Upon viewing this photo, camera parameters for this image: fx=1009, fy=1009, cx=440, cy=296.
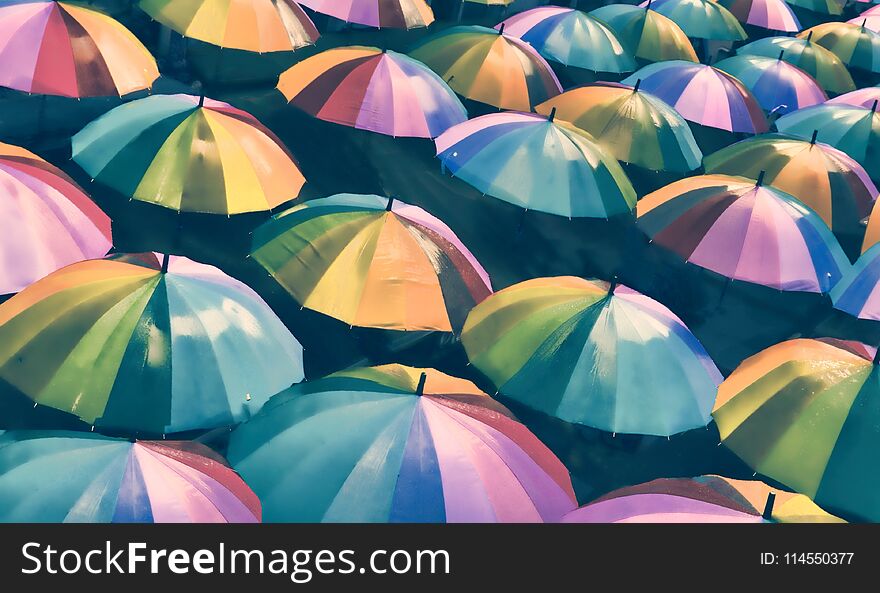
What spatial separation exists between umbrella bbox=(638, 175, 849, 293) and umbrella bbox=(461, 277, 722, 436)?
2607 mm

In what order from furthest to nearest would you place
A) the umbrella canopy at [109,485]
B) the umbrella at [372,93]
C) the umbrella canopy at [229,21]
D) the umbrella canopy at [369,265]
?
the umbrella canopy at [229,21] → the umbrella at [372,93] → the umbrella canopy at [369,265] → the umbrella canopy at [109,485]

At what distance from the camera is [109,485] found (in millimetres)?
5977

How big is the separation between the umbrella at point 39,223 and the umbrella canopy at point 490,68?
6741mm

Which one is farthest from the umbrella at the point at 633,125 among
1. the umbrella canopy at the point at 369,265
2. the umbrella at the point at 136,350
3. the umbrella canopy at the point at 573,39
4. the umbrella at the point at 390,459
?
the umbrella at the point at 390,459

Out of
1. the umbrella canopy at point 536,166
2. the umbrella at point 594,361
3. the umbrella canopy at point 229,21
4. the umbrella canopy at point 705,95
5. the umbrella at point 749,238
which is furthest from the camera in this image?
the umbrella canopy at point 705,95

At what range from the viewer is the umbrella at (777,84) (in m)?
17.4

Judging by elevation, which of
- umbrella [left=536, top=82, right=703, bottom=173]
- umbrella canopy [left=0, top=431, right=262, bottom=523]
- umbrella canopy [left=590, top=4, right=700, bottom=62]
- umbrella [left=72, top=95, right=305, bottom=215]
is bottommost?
umbrella canopy [left=0, top=431, right=262, bottom=523]

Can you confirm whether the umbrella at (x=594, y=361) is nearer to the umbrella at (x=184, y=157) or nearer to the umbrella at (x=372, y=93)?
the umbrella at (x=184, y=157)

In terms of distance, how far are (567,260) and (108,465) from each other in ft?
29.0

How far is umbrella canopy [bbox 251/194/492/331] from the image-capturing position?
9414mm

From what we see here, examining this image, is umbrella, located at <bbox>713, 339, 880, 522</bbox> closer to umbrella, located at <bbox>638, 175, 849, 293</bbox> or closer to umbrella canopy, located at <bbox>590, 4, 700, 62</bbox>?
umbrella, located at <bbox>638, 175, 849, 293</bbox>

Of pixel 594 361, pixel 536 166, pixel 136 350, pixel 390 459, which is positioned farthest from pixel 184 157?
pixel 390 459

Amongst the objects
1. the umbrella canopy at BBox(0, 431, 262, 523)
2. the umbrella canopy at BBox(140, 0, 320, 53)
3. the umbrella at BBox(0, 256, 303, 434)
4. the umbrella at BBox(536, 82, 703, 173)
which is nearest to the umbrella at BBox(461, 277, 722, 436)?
the umbrella at BBox(0, 256, 303, 434)

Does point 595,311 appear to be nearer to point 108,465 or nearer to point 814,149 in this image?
point 108,465
